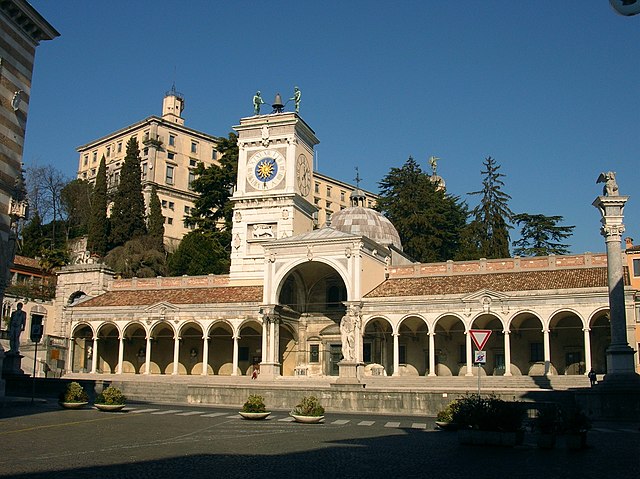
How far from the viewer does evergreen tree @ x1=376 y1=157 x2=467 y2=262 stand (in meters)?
68.1

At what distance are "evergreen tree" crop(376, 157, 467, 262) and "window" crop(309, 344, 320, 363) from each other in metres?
20.9

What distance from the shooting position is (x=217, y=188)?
221 ft

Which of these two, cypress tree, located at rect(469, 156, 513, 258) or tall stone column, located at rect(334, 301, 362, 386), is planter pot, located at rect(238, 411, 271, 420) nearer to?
tall stone column, located at rect(334, 301, 362, 386)

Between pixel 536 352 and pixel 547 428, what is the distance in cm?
3027

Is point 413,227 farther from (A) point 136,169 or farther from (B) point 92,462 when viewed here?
(B) point 92,462

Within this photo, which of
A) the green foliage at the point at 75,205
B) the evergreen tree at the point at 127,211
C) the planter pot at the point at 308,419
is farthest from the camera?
the green foliage at the point at 75,205

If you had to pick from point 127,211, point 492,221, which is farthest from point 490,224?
point 127,211

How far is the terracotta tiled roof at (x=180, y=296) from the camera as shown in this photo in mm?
48944

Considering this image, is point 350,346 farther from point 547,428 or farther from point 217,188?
point 217,188

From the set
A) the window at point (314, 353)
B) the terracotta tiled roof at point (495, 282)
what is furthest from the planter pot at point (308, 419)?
the window at point (314, 353)

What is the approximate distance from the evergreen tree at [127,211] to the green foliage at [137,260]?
6.56 ft

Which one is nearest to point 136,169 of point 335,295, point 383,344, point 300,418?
point 335,295

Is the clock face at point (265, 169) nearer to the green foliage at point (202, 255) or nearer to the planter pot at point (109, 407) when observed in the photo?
the green foliage at point (202, 255)

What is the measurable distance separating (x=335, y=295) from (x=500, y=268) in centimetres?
1137
